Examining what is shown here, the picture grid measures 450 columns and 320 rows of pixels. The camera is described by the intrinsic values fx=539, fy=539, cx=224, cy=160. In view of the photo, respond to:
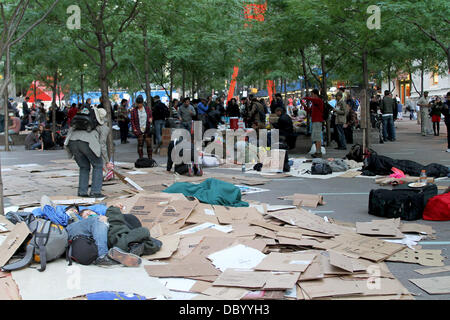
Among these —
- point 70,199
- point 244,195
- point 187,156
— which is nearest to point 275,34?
point 187,156

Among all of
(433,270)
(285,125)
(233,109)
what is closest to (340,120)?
(285,125)

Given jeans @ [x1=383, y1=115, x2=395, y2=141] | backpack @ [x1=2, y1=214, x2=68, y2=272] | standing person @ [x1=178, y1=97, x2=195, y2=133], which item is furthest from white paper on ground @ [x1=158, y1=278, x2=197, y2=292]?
jeans @ [x1=383, y1=115, x2=395, y2=141]

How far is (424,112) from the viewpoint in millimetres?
23719

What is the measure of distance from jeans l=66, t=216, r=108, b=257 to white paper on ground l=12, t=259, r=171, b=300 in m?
0.31

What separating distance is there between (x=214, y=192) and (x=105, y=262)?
10.9 ft

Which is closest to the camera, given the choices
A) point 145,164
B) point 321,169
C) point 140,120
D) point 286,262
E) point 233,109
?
point 286,262

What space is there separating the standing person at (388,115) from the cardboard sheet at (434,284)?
669 inches

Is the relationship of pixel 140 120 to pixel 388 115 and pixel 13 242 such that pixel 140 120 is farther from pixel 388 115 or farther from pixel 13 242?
pixel 388 115

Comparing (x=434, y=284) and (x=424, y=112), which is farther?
(x=424, y=112)

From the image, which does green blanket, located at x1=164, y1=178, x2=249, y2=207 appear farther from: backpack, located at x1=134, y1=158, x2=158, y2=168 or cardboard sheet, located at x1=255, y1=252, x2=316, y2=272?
backpack, located at x1=134, y1=158, x2=158, y2=168

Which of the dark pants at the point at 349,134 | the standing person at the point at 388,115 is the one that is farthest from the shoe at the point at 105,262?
the standing person at the point at 388,115

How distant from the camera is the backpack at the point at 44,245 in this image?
5.74 metres

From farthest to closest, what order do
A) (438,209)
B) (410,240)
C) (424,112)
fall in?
1. (424,112)
2. (438,209)
3. (410,240)
